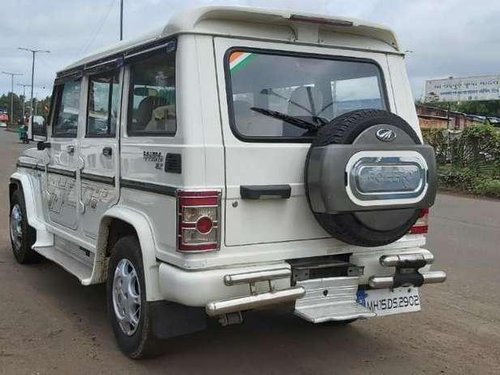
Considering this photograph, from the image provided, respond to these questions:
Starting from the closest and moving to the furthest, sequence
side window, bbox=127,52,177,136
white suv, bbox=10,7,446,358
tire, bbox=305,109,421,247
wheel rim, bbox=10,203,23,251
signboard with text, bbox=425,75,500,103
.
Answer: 1. white suv, bbox=10,7,446,358
2. tire, bbox=305,109,421,247
3. side window, bbox=127,52,177,136
4. wheel rim, bbox=10,203,23,251
5. signboard with text, bbox=425,75,500,103

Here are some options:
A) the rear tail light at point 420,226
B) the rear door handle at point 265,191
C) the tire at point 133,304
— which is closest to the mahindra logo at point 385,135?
the rear door handle at point 265,191

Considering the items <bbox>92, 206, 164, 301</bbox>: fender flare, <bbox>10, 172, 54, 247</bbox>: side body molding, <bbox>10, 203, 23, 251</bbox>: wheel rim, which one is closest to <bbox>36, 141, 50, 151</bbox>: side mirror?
<bbox>10, 172, 54, 247</bbox>: side body molding

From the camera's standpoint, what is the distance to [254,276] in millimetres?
3729

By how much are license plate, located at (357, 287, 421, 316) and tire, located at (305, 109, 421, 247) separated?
15.1 inches

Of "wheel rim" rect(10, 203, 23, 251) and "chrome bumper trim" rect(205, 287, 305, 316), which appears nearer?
"chrome bumper trim" rect(205, 287, 305, 316)

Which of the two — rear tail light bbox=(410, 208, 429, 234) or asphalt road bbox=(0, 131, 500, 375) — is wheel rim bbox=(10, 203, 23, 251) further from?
rear tail light bbox=(410, 208, 429, 234)

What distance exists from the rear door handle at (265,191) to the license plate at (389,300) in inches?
34.0

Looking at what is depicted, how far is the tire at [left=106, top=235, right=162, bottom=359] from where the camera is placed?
13.5 ft

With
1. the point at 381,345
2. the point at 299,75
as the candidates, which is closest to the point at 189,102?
the point at 299,75

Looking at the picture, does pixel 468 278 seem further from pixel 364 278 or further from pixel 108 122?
pixel 108 122

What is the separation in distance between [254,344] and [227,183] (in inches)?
57.3

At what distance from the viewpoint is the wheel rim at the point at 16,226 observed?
271 inches

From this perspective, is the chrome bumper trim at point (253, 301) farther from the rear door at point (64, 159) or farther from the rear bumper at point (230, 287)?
the rear door at point (64, 159)

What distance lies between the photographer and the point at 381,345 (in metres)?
4.70
